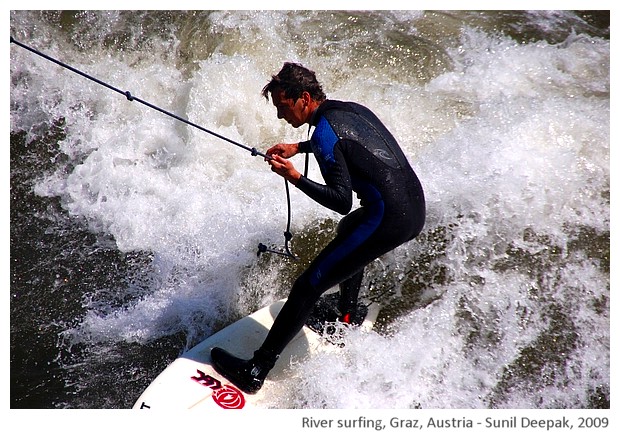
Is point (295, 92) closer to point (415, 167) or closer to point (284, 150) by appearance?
point (284, 150)

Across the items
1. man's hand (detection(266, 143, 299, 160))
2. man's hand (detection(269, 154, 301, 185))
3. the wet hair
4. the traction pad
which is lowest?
the traction pad

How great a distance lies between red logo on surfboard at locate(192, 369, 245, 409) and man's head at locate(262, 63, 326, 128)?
1.45 meters

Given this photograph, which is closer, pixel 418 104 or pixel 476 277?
pixel 476 277

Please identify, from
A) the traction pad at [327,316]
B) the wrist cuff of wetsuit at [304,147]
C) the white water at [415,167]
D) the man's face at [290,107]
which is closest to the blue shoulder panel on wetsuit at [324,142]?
the man's face at [290,107]

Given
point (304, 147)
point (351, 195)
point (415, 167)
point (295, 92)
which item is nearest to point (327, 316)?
point (304, 147)

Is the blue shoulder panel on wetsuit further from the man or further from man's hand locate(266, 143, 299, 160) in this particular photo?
man's hand locate(266, 143, 299, 160)

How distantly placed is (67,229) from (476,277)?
2.86 meters

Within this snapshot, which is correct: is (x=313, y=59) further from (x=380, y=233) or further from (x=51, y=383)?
(x=51, y=383)

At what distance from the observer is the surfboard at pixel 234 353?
125 inches

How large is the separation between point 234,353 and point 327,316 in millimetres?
588

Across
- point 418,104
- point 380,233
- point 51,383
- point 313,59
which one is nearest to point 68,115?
point 313,59

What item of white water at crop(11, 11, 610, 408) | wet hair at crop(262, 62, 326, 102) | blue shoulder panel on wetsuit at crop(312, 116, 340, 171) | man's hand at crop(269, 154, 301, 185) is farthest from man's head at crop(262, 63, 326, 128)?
white water at crop(11, 11, 610, 408)

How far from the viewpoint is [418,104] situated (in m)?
5.30

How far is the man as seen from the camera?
2.74 meters
